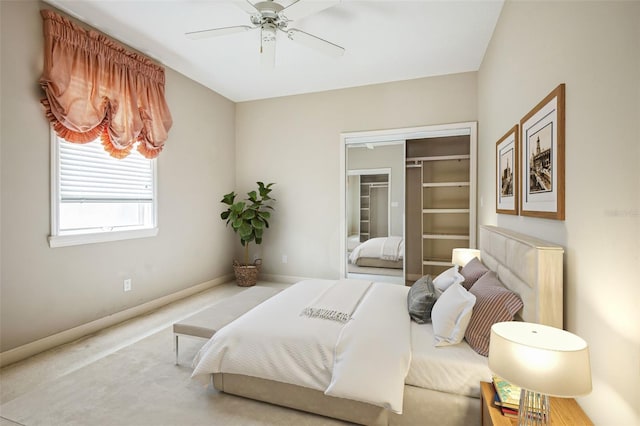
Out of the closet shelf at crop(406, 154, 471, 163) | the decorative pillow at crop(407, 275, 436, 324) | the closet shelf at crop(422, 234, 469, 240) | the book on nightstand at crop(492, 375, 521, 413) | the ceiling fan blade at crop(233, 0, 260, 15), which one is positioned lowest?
the book on nightstand at crop(492, 375, 521, 413)

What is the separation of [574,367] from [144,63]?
4293 millimetres

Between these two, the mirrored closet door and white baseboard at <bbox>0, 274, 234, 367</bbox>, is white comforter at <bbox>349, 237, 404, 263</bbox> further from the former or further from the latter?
white baseboard at <bbox>0, 274, 234, 367</bbox>

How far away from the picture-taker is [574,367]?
917 millimetres

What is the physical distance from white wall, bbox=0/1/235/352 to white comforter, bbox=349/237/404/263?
2310mm

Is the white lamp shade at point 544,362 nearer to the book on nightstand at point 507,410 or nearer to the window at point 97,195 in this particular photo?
the book on nightstand at point 507,410

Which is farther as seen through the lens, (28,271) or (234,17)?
(234,17)

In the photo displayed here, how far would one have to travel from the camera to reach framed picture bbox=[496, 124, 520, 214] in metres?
2.22

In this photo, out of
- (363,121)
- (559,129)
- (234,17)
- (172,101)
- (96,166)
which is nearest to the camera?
(559,129)

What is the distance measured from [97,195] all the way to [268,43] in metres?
2.24

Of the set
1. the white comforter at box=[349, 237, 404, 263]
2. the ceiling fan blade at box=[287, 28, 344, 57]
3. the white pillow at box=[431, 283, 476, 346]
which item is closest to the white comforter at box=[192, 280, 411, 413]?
the white pillow at box=[431, 283, 476, 346]

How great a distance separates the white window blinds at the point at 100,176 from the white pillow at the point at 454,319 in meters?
3.28

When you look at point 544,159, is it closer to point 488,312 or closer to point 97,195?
point 488,312

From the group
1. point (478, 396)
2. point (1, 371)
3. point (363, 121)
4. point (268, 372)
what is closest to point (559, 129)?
point (478, 396)

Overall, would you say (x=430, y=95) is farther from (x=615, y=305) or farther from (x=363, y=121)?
(x=615, y=305)
